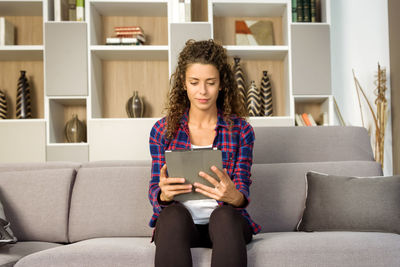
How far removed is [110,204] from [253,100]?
1.97 meters

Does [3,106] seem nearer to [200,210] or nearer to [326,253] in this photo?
[200,210]

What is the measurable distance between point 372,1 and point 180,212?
11.2 feet

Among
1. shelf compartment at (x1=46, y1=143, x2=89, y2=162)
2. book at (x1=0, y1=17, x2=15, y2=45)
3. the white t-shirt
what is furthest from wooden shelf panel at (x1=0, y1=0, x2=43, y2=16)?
the white t-shirt

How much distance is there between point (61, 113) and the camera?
3570 mm

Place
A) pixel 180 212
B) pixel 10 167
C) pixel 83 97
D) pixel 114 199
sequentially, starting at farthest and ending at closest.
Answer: pixel 83 97 → pixel 10 167 → pixel 114 199 → pixel 180 212

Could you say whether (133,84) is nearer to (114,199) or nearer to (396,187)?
(114,199)

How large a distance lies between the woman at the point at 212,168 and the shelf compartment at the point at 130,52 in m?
1.80

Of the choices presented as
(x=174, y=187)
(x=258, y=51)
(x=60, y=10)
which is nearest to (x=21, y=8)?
(x=60, y=10)

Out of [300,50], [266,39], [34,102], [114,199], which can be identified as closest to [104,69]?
[34,102]

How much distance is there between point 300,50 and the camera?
3.45 metres

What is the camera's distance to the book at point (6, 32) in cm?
337

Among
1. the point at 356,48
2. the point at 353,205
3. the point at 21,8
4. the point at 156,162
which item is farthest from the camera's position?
the point at 356,48

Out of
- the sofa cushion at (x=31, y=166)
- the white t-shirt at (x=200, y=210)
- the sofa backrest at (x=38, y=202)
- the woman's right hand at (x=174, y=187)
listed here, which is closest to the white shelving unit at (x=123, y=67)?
the sofa cushion at (x=31, y=166)

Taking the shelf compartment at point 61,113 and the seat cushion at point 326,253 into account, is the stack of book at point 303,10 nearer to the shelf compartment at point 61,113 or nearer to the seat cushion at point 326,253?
the shelf compartment at point 61,113
